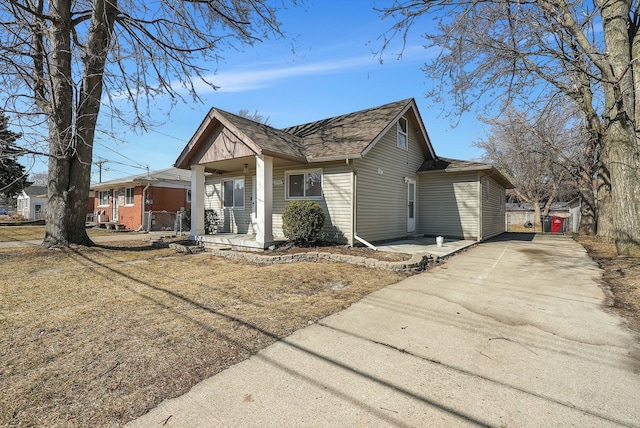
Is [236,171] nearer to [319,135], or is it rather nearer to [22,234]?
[319,135]

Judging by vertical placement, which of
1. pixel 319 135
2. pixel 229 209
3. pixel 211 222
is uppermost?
pixel 319 135

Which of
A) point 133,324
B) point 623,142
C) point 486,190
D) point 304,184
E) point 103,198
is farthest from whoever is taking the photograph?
point 103,198

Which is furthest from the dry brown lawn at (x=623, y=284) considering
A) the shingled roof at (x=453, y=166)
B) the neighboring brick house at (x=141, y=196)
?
the neighboring brick house at (x=141, y=196)

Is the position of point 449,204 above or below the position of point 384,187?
below

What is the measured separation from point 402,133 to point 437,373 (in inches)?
453

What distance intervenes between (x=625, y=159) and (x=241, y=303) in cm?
1006

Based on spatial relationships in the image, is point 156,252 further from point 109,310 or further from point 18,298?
point 109,310

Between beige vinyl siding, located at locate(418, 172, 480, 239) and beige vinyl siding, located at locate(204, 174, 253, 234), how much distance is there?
7.77 meters

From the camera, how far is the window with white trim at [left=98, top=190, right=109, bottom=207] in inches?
954

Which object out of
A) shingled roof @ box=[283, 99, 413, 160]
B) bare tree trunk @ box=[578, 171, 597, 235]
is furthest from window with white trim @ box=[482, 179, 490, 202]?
bare tree trunk @ box=[578, 171, 597, 235]

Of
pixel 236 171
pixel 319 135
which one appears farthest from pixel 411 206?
pixel 236 171

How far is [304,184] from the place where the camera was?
1129 centimetres

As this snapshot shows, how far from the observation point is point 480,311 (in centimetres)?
466

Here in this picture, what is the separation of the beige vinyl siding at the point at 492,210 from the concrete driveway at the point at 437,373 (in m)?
9.78
